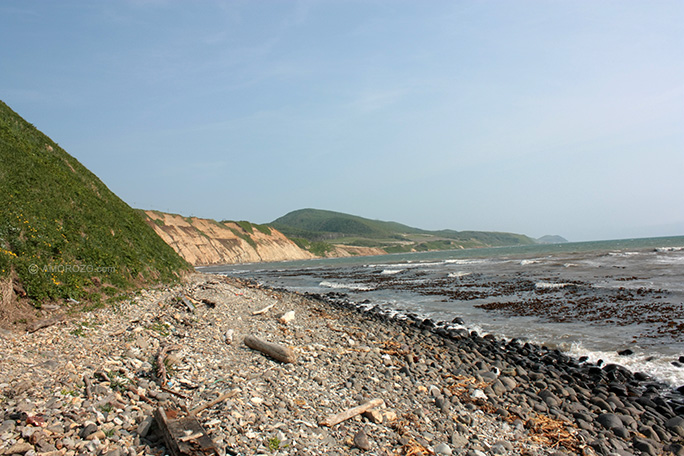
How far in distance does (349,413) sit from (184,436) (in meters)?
2.69

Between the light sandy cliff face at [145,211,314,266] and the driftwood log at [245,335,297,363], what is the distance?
76479 millimetres

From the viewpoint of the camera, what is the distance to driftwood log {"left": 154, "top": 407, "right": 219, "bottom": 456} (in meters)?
4.59

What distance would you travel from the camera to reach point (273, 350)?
343 inches

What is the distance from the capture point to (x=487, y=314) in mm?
19266

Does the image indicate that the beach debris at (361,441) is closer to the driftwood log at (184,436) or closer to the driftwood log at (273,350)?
the driftwood log at (184,436)

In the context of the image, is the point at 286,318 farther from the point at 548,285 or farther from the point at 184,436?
the point at 548,285

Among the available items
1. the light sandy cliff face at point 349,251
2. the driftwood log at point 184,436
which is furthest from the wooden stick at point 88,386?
the light sandy cliff face at point 349,251

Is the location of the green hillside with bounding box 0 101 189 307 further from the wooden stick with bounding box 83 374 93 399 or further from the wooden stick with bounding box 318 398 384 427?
the wooden stick with bounding box 318 398 384 427

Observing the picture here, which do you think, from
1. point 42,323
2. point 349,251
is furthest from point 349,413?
point 349,251

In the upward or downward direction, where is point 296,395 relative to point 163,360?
downward

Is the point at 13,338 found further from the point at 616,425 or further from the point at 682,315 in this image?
the point at 682,315

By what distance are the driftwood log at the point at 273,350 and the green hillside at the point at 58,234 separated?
5057mm

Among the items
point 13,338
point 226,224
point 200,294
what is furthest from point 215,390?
point 226,224

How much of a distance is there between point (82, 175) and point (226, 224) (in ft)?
296
